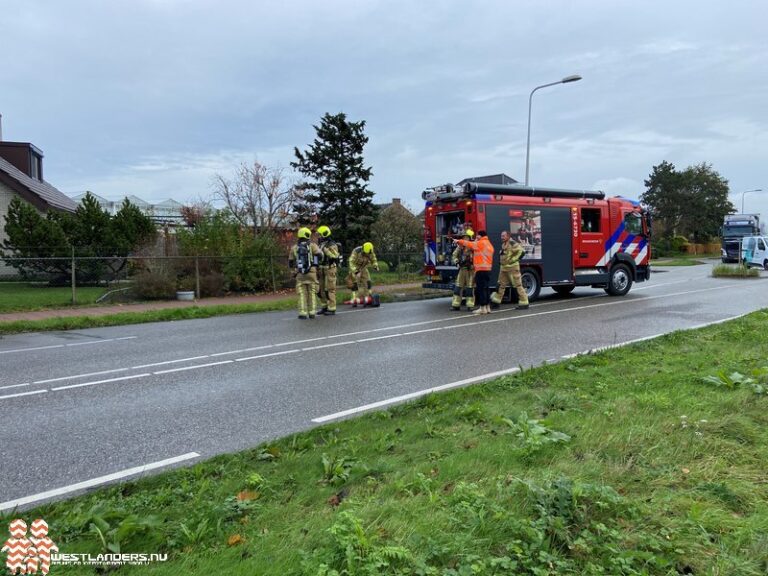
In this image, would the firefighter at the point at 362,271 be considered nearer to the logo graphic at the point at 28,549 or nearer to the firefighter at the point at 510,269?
the firefighter at the point at 510,269

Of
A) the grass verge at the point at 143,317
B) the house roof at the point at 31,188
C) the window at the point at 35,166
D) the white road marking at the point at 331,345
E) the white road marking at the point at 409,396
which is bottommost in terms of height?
the white road marking at the point at 409,396

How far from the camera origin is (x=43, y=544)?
2.82 metres

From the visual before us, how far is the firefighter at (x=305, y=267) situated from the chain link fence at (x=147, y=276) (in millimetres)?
5697

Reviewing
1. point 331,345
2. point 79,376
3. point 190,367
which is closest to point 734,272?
point 331,345

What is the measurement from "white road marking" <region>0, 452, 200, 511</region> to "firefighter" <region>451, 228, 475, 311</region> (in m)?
10.2

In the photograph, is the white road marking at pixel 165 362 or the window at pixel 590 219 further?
the window at pixel 590 219

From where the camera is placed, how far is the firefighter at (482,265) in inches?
518

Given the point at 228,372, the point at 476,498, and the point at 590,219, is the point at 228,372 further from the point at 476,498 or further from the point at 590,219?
the point at 590,219

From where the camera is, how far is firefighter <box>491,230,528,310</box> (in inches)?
547

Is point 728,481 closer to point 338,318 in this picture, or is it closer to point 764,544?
point 764,544

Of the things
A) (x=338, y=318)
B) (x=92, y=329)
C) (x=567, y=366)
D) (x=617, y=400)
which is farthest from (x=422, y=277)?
(x=617, y=400)

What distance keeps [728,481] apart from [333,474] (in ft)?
7.81

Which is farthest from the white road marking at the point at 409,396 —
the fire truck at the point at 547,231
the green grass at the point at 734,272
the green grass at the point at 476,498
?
the green grass at the point at 734,272

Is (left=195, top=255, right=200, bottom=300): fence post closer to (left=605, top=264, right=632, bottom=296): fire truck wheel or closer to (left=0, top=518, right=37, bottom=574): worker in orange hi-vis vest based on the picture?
(left=605, top=264, right=632, bottom=296): fire truck wheel
